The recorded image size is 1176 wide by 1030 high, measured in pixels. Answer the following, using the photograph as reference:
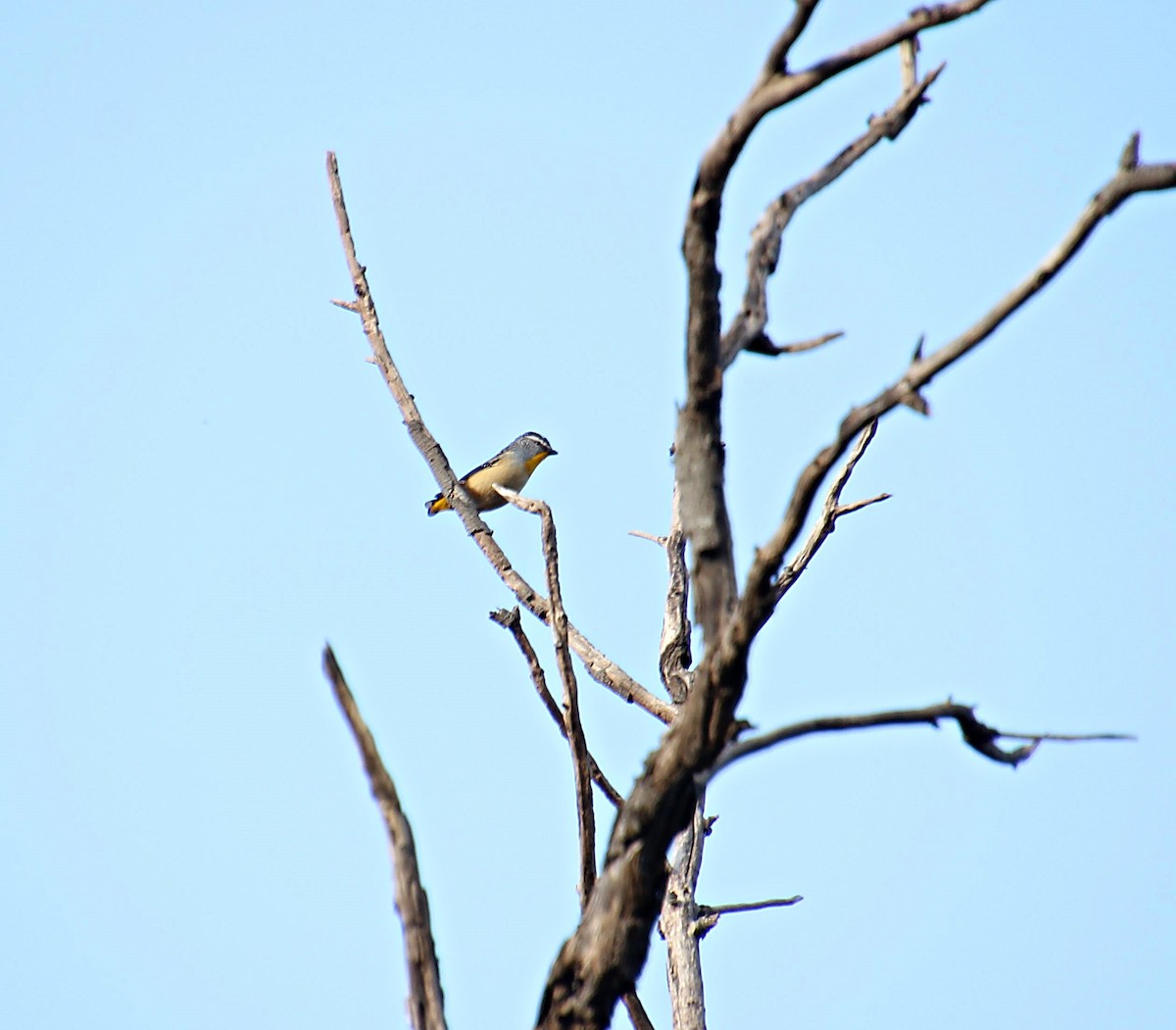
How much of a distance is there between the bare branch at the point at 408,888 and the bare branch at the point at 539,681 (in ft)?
4.20

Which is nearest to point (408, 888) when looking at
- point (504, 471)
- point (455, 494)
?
point (455, 494)

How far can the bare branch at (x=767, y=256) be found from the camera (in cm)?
320

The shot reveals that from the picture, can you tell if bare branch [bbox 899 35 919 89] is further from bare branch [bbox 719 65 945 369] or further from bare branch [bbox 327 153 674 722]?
bare branch [bbox 327 153 674 722]

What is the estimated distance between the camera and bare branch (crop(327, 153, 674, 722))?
228 inches

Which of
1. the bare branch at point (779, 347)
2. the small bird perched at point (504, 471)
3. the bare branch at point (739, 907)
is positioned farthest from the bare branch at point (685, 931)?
the small bird perched at point (504, 471)

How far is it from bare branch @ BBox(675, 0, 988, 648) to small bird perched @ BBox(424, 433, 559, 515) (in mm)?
8644

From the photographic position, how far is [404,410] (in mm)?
6266

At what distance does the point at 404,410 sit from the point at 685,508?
3247mm

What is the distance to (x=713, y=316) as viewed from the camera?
10.2ft

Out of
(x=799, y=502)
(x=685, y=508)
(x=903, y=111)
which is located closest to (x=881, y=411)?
(x=799, y=502)

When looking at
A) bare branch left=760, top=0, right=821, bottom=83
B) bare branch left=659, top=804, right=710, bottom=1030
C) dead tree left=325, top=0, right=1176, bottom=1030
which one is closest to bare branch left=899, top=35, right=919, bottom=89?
dead tree left=325, top=0, right=1176, bottom=1030

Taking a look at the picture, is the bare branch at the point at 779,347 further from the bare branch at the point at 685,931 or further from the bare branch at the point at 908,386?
the bare branch at the point at 685,931

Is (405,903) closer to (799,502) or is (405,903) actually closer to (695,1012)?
(799,502)

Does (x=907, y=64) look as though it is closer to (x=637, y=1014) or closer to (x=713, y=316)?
(x=713, y=316)
